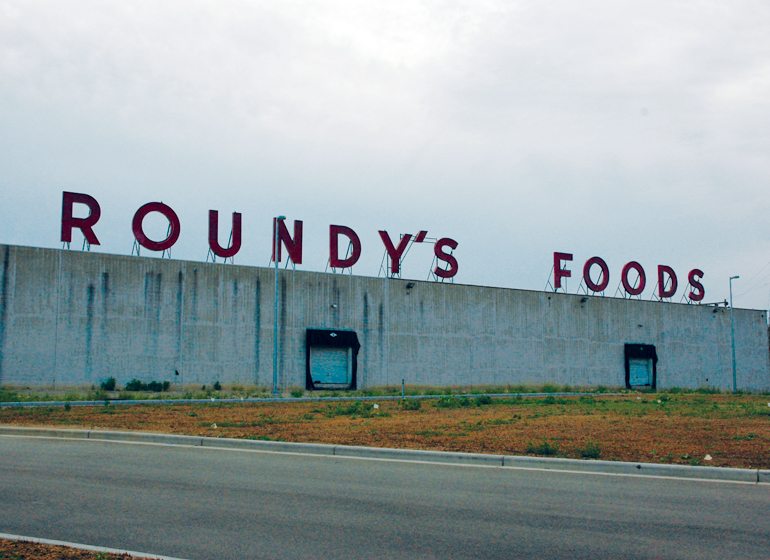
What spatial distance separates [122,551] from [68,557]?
507 mm

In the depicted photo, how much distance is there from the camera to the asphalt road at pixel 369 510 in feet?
26.1

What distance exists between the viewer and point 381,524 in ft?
29.3

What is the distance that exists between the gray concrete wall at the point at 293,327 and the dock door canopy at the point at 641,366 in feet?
2.55

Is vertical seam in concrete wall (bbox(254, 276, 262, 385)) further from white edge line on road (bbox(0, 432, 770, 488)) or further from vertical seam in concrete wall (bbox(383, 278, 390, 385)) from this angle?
white edge line on road (bbox(0, 432, 770, 488))

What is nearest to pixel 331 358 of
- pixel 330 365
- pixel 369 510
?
pixel 330 365

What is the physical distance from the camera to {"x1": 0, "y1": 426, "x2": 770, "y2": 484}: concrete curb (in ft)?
42.0

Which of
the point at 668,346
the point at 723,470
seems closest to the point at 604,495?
the point at 723,470

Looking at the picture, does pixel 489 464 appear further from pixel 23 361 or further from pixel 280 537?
pixel 23 361

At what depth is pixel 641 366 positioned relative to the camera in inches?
2537

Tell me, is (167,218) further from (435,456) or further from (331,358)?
(435,456)

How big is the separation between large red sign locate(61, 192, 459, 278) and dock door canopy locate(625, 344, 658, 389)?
17951 mm

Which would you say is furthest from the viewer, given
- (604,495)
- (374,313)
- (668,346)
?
(668,346)

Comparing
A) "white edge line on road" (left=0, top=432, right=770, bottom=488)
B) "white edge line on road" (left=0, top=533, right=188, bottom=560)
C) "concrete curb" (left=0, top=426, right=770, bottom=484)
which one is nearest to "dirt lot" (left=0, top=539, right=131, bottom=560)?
"white edge line on road" (left=0, top=533, right=188, bottom=560)

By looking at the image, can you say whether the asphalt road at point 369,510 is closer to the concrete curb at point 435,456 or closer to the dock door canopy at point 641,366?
the concrete curb at point 435,456
